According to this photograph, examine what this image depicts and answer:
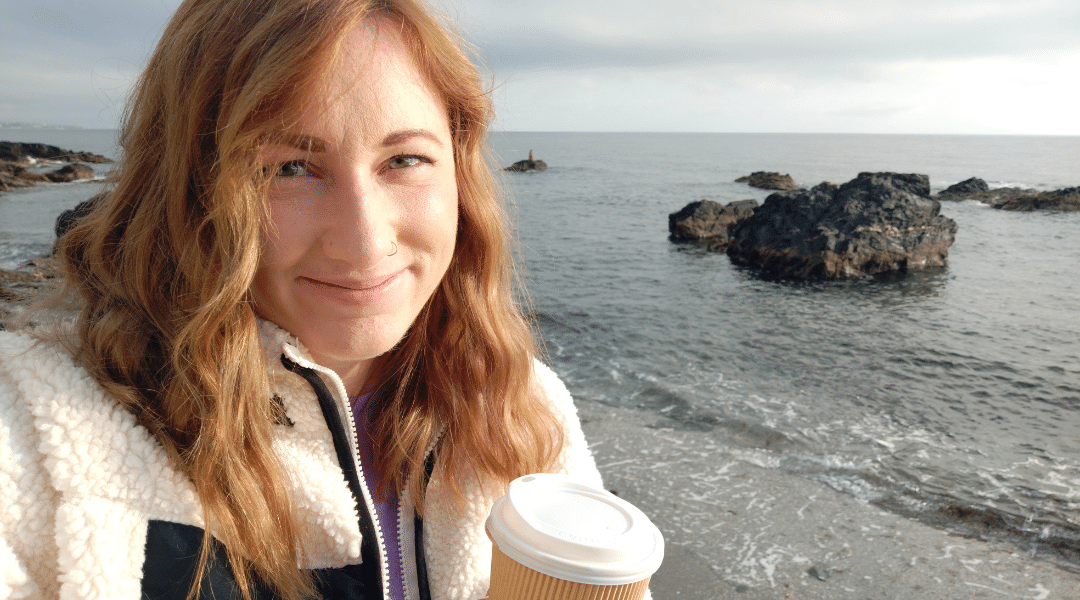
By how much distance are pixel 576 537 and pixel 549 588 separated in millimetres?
125

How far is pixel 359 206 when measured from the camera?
1419mm

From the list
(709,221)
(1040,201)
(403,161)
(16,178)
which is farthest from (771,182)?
(403,161)

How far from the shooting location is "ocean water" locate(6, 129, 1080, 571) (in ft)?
20.9

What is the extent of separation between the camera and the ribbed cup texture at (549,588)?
1319 millimetres

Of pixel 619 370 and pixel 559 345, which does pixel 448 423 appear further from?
pixel 559 345

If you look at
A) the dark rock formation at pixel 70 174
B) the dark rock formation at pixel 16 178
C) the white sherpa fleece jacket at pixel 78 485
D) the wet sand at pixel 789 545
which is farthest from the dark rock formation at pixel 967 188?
the dark rock formation at pixel 16 178

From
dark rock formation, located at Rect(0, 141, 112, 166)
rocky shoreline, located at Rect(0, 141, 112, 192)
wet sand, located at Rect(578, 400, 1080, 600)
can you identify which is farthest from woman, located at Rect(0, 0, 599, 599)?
dark rock formation, located at Rect(0, 141, 112, 166)

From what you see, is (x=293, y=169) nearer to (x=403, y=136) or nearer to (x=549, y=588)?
(x=403, y=136)

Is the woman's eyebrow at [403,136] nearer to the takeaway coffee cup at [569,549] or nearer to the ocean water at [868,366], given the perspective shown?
the takeaway coffee cup at [569,549]

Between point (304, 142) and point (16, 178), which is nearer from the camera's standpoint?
point (304, 142)

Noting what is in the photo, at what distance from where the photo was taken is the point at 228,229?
1390 millimetres

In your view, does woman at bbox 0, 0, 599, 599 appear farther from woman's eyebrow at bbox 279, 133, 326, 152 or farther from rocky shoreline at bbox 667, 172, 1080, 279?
rocky shoreline at bbox 667, 172, 1080, 279

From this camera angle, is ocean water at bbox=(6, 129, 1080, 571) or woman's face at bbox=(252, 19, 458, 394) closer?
woman's face at bbox=(252, 19, 458, 394)

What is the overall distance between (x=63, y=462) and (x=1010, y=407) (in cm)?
1048
